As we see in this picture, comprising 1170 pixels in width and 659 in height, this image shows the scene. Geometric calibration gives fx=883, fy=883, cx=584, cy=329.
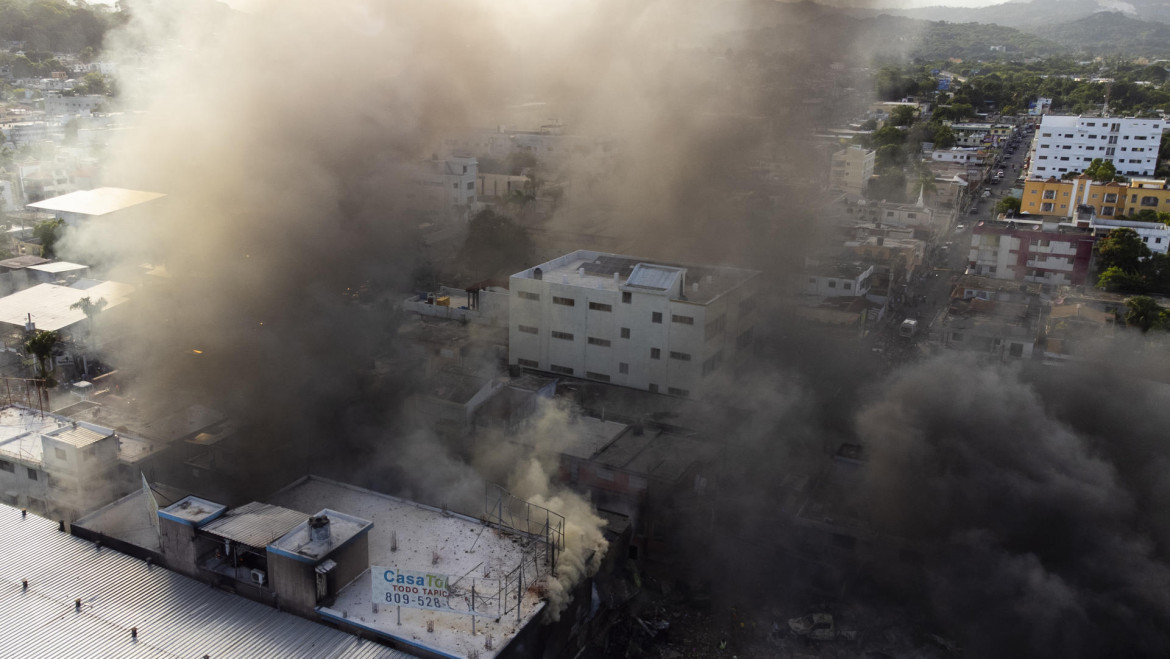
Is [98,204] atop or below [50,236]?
atop

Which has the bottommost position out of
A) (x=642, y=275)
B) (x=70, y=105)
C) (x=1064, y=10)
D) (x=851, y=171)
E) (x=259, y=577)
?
(x=259, y=577)

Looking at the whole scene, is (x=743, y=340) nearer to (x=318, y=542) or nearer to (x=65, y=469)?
(x=318, y=542)

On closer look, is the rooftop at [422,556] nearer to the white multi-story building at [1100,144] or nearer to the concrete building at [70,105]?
the white multi-story building at [1100,144]

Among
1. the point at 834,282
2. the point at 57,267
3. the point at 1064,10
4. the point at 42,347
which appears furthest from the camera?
the point at 1064,10

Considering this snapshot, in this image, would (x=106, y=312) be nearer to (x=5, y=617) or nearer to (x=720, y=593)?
(x=5, y=617)

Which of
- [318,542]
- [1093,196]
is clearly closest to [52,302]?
[318,542]

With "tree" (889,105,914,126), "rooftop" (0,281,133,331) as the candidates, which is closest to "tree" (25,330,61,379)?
"rooftop" (0,281,133,331)

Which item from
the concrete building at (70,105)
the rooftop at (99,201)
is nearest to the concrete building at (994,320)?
the rooftop at (99,201)
